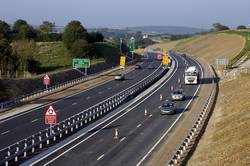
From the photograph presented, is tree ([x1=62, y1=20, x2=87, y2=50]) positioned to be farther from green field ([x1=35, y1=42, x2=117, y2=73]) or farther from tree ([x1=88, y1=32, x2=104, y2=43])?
tree ([x1=88, y1=32, x2=104, y2=43])

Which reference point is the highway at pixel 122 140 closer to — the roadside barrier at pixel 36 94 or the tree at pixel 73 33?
the roadside barrier at pixel 36 94

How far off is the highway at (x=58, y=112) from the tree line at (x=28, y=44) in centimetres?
2043

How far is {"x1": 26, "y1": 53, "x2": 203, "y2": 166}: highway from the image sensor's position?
33.7 m

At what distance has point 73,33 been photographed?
5364 inches

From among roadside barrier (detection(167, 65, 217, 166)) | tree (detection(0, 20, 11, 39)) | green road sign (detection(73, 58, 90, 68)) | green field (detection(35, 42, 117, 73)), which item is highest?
tree (detection(0, 20, 11, 39))

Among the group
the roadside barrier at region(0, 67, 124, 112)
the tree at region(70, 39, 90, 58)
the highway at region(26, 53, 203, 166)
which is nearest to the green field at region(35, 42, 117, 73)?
the tree at region(70, 39, 90, 58)

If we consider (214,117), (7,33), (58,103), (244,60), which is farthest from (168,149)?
(7,33)

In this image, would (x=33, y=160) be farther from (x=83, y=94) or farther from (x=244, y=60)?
(x=244, y=60)

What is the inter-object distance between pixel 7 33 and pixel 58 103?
302ft

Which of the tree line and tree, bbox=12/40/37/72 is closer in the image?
the tree line

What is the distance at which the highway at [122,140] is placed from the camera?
1325 inches

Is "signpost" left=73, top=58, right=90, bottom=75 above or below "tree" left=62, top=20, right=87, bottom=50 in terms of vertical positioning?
below

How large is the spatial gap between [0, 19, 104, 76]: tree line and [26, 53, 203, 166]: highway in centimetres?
4332

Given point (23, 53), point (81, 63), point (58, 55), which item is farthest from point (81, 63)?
point (58, 55)
